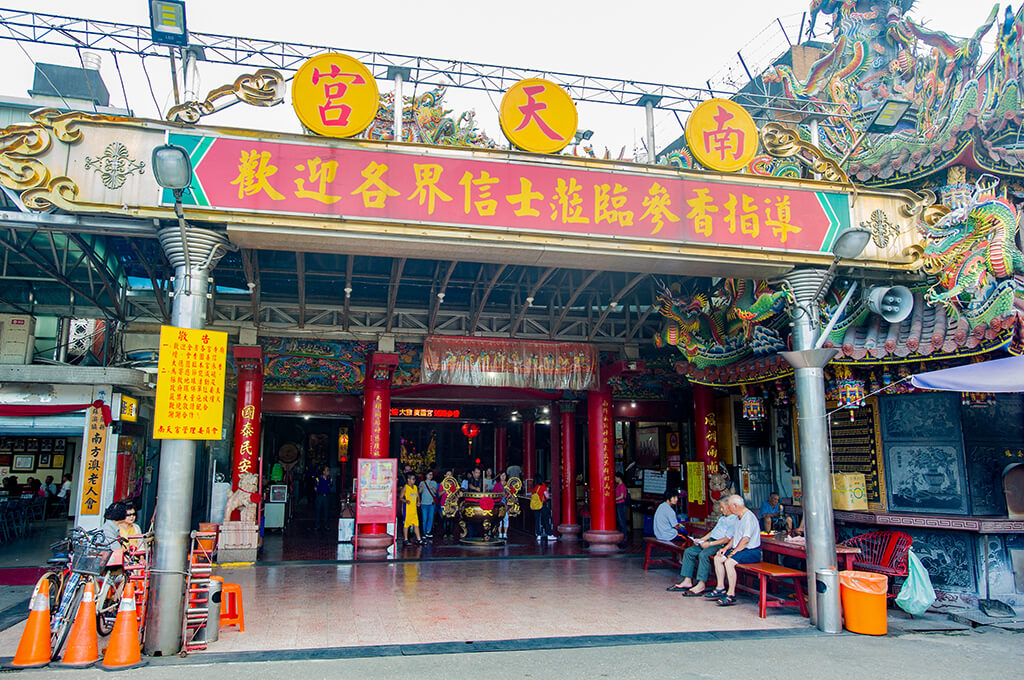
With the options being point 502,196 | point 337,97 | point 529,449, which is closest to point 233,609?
point 502,196

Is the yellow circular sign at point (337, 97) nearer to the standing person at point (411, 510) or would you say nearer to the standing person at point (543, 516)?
the standing person at point (411, 510)

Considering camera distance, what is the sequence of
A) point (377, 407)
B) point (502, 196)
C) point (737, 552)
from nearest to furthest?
point (502, 196) → point (737, 552) → point (377, 407)

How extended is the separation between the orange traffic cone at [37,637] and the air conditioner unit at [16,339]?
25.6 ft

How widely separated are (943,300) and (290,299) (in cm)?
936

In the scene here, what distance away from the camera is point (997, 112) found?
8.09 metres

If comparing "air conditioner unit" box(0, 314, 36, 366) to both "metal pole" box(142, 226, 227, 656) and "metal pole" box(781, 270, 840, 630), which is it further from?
"metal pole" box(781, 270, 840, 630)

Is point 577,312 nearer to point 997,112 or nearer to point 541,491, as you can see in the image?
point 541,491

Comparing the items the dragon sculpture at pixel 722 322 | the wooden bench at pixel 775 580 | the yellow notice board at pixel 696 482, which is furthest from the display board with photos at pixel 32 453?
the wooden bench at pixel 775 580

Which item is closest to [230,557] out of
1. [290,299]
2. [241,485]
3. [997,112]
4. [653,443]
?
[241,485]

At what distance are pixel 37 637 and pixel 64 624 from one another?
1.15ft

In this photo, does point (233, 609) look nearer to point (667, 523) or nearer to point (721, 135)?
point (667, 523)

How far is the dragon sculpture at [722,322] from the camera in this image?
8.42 meters

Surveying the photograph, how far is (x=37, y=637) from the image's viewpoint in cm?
518

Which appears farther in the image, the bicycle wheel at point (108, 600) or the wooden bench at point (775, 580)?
the wooden bench at point (775, 580)
